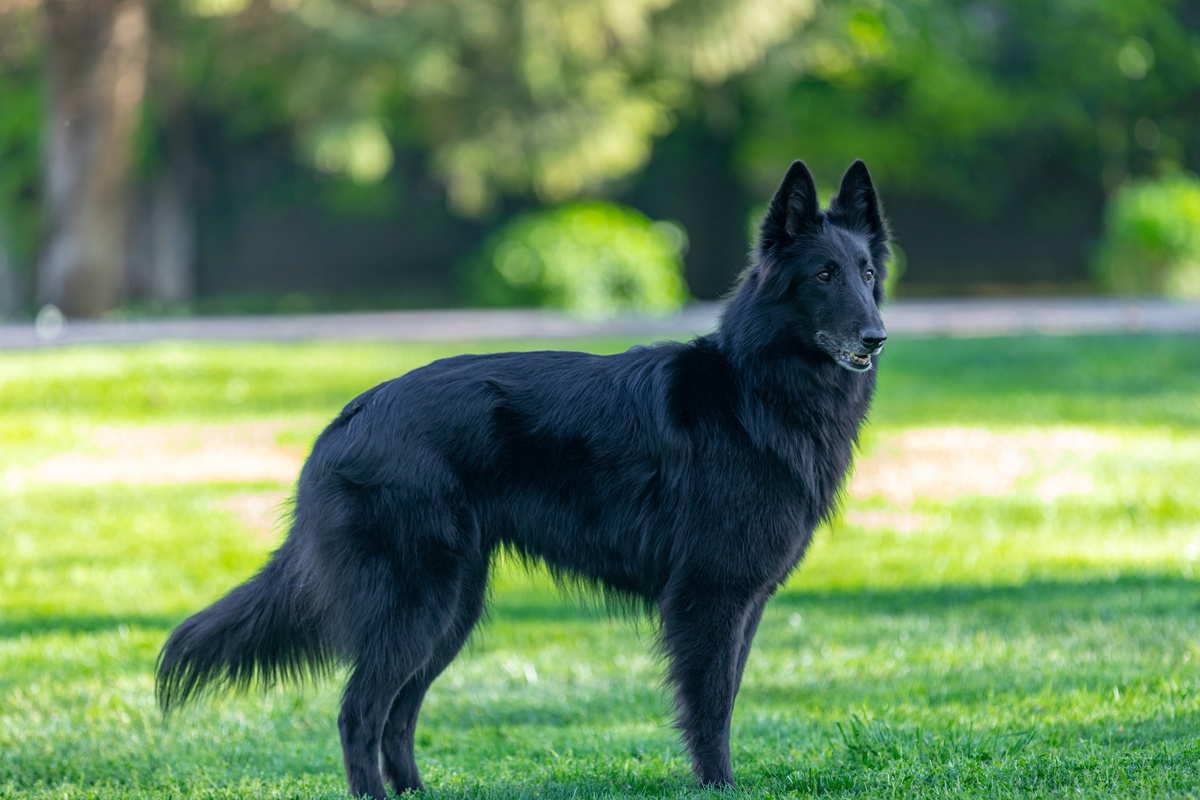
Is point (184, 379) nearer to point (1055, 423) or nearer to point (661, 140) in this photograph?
point (1055, 423)

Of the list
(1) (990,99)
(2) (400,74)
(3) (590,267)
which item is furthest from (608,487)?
(1) (990,99)

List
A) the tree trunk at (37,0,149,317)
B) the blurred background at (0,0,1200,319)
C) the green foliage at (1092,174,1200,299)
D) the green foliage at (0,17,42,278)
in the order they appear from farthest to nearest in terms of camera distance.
Answer: the green foliage at (0,17,42,278)
the blurred background at (0,0,1200,319)
the tree trunk at (37,0,149,317)
the green foliage at (1092,174,1200,299)

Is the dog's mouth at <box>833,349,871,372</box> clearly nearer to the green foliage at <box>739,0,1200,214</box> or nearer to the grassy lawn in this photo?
the grassy lawn

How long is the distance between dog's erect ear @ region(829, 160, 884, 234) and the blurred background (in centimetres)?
1228

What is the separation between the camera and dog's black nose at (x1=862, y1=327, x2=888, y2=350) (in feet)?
12.9

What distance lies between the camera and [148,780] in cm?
463

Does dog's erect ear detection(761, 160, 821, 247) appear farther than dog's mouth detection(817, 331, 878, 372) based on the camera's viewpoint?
Yes

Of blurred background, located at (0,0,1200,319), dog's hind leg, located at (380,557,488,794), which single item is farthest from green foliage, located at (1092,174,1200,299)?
dog's hind leg, located at (380,557,488,794)

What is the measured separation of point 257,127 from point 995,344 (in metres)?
16.9

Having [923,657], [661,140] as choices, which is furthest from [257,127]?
[923,657]

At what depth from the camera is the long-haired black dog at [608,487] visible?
4.02 meters

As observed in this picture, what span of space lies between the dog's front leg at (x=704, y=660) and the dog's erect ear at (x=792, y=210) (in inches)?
46.6

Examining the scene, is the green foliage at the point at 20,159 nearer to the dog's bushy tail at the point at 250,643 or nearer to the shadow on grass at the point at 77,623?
the shadow on grass at the point at 77,623

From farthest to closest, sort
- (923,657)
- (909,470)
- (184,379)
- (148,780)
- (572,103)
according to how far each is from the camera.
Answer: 1. (572,103)
2. (184,379)
3. (909,470)
4. (923,657)
5. (148,780)
